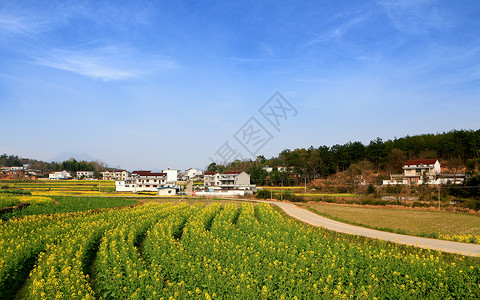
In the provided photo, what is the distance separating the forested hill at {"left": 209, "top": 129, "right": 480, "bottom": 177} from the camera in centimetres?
8281

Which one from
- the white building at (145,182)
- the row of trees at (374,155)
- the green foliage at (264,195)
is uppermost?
the row of trees at (374,155)

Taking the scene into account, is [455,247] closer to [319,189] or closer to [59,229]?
[59,229]

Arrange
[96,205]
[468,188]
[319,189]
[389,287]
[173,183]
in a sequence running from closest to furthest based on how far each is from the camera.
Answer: [389,287] < [96,205] < [468,188] < [319,189] < [173,183]

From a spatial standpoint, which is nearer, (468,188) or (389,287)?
(389,287)

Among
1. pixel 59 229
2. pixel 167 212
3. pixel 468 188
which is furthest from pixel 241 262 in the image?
pixel 468 188

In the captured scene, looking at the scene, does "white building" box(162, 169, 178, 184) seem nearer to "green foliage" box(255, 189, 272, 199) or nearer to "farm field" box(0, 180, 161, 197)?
"farm field" box(0, 180, 161, 197)

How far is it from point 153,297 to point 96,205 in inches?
1394

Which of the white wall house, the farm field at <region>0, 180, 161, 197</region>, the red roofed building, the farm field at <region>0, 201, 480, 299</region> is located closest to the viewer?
the farm field at <region>0, 201, 480, 299</region>

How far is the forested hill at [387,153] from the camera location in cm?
8281

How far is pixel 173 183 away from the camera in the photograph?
9400 centimetres

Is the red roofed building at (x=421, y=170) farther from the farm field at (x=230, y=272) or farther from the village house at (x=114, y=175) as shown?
the village house at (x=114, y=175)

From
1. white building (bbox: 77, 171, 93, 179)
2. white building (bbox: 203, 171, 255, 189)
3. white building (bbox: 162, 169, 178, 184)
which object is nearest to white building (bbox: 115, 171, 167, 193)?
white building (bbox: 162, 169, 178, 184)

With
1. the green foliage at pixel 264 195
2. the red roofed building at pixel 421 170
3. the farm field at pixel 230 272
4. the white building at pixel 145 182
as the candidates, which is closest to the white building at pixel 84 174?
the white building at pixel 145 182

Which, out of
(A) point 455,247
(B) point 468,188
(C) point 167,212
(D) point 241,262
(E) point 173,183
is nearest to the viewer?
(D) point 241,262
